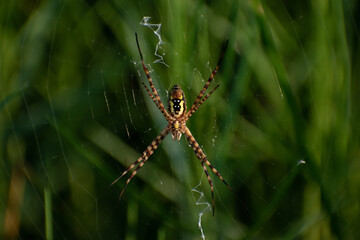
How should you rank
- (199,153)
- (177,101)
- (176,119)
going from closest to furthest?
(177,101)
(199,153)
(176,119)

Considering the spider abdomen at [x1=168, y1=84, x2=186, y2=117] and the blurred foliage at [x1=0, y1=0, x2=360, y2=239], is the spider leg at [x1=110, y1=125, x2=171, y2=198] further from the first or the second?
the spider abdomen at [x1=168, y1=84, x2=186, y2=117]

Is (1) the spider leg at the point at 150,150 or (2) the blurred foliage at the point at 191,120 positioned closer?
(2) the blurred foliage at the point at 191,120

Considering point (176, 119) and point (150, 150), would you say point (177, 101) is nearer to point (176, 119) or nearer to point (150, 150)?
point (176, 119)

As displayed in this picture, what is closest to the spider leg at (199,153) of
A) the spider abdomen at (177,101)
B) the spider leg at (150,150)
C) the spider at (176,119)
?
the spider at (176,119)

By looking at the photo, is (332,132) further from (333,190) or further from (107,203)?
(107,203)

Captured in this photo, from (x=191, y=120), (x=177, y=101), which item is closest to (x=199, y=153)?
(x=191, y=120)

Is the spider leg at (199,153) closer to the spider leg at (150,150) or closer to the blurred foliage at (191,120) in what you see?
the blurred foliage at (191,120)

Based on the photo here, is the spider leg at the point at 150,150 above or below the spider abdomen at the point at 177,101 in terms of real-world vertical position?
below

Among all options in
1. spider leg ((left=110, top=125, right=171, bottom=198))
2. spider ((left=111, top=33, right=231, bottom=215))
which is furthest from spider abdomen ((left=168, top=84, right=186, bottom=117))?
spider leg ((left=110, top=125, right=171, bottom=198))

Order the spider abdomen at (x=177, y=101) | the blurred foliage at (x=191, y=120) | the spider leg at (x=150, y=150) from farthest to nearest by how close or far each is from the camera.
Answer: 1. the spider leg at (x=150, y=150)
2. the spider abdomen at (x=177, y=101)
3. the blurred foliage at (x=191, y=120)

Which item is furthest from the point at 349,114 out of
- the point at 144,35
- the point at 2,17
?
the point at 2,17
